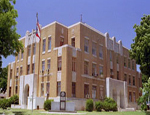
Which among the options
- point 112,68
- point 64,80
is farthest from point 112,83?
point 64,80

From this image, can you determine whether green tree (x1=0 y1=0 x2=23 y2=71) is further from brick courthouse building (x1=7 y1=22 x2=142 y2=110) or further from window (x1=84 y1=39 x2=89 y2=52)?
window (x1=84 y1=39 x2=89 y2=52)

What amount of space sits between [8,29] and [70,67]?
12223 mm

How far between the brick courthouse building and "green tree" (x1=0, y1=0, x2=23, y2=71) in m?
9.20

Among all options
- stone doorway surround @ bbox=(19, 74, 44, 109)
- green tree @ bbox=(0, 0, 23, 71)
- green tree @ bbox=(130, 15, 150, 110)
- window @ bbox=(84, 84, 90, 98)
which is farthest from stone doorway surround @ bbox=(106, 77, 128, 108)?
green tree @ bbox=(0, 0, 23, 71)

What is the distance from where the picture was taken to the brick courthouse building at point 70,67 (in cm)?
3075

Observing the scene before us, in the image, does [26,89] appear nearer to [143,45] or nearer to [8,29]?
[8,29]

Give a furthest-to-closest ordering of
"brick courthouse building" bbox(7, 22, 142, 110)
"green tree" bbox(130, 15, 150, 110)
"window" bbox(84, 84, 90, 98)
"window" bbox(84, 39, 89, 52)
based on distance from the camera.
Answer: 1. "window" bbox(84, 39, 89, 52)
2. "window" bbox(84, 84, 90, 98)
3. "brick courthouse building" bbox(7, 22, 142, 110)
4. "green tree" bbox(130, 15, 150, 110)

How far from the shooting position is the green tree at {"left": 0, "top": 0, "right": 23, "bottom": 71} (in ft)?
66.0

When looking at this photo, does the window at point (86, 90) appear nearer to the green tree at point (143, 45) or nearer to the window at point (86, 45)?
the window at point (86, 45)

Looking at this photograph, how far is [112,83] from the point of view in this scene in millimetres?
37625

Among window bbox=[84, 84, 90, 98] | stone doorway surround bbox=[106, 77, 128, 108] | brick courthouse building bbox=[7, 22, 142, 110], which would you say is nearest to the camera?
brick courthouse building bbox=[7, 22, 142, 110]

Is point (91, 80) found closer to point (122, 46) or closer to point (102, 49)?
point (102, 49)

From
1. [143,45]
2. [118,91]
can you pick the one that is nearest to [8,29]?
[143,45]

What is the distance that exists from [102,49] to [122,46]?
901 centimetres
